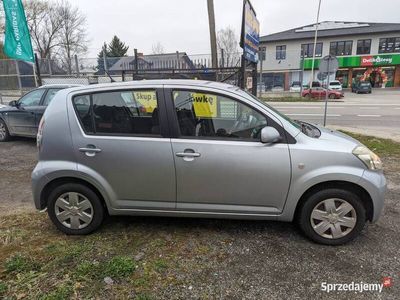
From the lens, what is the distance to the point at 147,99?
3436mm

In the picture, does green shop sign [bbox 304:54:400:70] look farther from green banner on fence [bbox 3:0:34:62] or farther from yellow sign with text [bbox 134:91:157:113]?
yellow sign with text [bbox 134:91:157:113]

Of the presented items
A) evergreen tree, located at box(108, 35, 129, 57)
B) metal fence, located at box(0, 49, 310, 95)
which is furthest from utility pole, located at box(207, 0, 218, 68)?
evergreen tree, located at box(108, 35, 129, 57)

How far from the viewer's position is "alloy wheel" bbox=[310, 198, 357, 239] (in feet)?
10.7

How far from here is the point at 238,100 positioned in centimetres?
338

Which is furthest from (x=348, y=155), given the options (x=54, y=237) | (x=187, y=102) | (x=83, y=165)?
(x=54, y=237)

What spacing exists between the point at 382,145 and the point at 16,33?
495 inches

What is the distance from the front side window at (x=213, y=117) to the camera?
3.33m

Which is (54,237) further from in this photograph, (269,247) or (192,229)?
(269,247)

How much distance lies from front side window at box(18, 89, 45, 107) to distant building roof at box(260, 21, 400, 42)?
44.2 meters

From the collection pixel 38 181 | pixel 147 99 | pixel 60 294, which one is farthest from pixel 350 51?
pixel 60 294

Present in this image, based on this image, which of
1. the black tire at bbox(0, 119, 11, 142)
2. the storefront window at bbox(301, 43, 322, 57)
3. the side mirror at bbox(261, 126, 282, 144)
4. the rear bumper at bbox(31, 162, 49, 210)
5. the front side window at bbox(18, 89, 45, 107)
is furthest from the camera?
the storefront window at bbox(301, 43, 322, 57)

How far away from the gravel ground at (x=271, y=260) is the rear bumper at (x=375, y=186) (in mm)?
461

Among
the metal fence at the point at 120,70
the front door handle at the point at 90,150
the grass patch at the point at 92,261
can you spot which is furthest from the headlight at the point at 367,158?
the metal fence at the point at 120,70

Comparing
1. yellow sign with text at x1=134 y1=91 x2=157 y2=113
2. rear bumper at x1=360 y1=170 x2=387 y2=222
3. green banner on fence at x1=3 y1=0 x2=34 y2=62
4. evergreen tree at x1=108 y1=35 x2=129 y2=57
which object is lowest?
rear bumper at x1=360 y1=170 x2=387 y2=222
